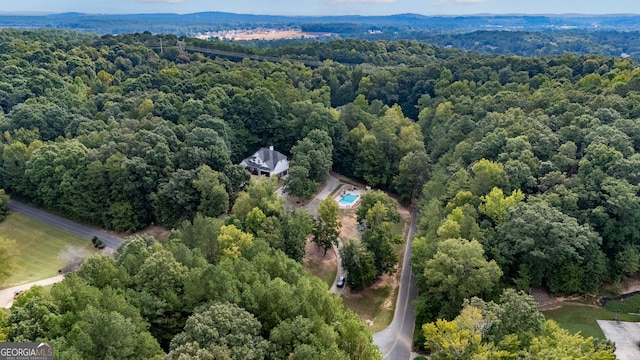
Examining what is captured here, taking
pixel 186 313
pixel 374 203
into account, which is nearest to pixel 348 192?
pixel 374 203

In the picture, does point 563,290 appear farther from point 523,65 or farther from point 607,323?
point 523,65

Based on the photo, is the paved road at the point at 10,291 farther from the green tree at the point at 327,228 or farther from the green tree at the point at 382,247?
the green tree at the point at 382,247

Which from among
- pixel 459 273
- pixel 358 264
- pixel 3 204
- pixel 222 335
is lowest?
pixel 3 204

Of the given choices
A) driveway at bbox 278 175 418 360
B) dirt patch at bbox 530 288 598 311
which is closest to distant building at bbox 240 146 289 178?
driveway at bbox 278 175 418 360

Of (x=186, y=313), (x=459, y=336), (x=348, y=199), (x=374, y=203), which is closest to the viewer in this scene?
(x=459, y=336)

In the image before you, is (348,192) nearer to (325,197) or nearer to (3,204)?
(325,197)

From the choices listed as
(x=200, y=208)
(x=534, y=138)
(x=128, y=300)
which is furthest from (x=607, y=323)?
(x=200, y=208)

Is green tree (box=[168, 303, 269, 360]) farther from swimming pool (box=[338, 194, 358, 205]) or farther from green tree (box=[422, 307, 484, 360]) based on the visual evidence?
swimming pool (box=[338, 194, 358, 205])
